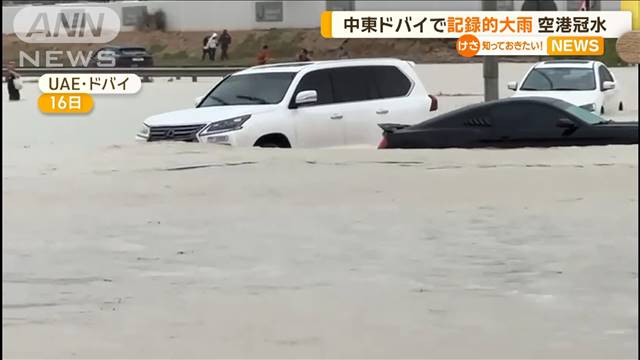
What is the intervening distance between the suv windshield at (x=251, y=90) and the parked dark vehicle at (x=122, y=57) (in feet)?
4.30

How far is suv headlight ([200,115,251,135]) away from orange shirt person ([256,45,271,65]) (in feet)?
14.2

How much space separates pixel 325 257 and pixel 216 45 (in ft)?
44.8

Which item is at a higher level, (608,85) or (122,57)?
(122,57)

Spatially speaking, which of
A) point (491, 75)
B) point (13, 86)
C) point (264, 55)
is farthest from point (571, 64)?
point (13, 86)

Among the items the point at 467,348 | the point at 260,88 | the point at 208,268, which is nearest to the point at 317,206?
the point at 208,268

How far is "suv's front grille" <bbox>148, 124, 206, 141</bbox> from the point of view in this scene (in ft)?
39.4

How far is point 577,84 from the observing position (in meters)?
15.2

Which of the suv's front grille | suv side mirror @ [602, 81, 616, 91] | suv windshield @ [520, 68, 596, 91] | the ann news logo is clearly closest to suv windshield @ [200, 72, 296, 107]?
the suv's front grille

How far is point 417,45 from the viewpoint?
22.7 meters

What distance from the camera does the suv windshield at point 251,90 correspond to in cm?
1241

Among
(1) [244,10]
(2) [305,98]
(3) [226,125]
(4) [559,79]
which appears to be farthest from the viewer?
(1) [244,10]

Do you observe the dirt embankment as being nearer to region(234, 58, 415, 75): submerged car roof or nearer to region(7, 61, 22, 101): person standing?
region(7, 61, 22, 101): person standing
